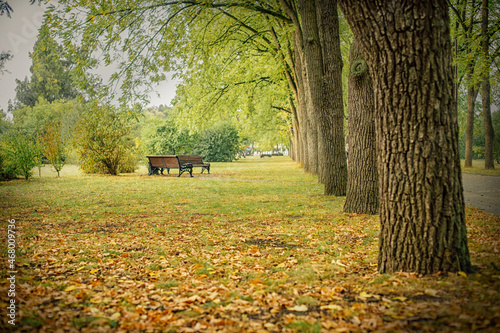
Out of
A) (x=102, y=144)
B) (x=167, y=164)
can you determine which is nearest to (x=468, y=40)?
(x=167, y=164)

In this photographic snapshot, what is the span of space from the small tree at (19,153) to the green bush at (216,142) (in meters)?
26.5

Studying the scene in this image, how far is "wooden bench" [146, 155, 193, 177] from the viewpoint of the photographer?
1928 centimetres

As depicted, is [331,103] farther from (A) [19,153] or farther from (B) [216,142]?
(B) [216,142]

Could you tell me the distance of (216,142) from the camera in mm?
42750

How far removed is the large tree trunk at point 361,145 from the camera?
6.65 m

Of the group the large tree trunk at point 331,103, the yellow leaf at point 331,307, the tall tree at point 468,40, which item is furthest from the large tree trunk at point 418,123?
the tall tree at point 468,40

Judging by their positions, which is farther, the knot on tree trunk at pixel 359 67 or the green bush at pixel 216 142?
the green bush at pixel 216 142

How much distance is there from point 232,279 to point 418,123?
2561mm

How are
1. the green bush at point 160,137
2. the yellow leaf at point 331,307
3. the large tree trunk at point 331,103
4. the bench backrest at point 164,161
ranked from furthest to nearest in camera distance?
the green bush at point 160,137
the bench backrest at point 164,161
the large tree trunk at point 331,103
the yellow leaf at point 331,307

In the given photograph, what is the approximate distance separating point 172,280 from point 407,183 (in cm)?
274

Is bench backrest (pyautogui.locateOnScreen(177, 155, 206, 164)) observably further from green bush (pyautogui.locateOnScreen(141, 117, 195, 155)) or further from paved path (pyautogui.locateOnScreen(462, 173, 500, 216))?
paved path (pyautogui.locateOnScreen(462, 173, 500, 216))

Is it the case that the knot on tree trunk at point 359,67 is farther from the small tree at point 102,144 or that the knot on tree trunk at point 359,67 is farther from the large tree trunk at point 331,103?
the small tree at point 102,144

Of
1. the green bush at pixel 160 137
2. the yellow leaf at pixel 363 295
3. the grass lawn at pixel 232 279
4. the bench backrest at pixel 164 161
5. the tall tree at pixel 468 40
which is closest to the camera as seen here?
the grass lawn at pixel 232 279

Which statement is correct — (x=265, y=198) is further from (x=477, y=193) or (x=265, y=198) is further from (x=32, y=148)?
(x=32, y=148)
